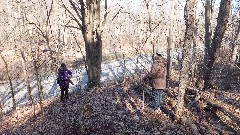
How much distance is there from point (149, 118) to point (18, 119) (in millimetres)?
7149

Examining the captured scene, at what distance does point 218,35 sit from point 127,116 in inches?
202

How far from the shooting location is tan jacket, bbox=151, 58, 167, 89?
852 cm

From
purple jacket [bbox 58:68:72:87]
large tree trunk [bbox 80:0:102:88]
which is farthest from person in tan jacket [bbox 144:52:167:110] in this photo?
large tree trunk [bbox 80:0:102:88]

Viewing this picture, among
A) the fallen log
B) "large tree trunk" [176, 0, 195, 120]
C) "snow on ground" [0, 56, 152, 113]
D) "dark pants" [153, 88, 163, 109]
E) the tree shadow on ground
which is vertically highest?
"large tree trunk" [176, 0, 195, 120]

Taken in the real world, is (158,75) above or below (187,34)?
below

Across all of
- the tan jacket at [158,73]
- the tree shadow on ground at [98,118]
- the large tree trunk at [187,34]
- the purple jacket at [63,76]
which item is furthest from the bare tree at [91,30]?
the large tree trunk at [187,34]

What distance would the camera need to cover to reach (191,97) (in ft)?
31.4

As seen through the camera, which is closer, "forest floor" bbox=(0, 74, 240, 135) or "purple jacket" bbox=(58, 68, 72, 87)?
"forest floor" bbox=(0, 74, 240, 135)

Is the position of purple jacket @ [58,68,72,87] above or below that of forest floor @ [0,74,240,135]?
above

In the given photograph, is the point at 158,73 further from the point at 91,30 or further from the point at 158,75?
the point at 91,30

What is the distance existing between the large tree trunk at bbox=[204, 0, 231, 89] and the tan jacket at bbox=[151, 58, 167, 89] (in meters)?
3.41

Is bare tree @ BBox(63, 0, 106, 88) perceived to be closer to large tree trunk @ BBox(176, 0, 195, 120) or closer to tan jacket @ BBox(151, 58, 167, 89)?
tan jacket @ BBox(151, 58, 167, 89)

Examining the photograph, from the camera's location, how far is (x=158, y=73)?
8.53m

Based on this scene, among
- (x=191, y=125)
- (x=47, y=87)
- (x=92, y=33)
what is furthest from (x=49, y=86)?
(x=191, y=125)
